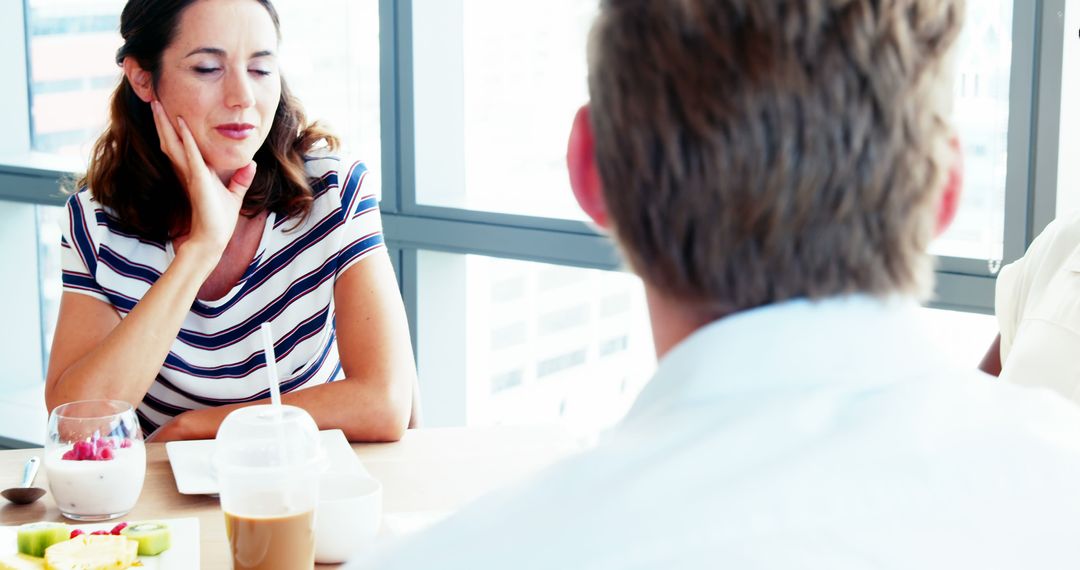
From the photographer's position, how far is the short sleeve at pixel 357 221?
6.37 ft

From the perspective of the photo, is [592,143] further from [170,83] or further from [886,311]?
[170,83]

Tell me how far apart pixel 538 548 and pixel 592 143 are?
229mm

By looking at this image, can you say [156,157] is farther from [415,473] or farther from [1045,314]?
[1045,314]

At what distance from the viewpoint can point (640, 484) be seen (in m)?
0.49

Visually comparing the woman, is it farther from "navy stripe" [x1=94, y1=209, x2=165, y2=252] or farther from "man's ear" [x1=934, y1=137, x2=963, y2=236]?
"man's ear" [x1=934, y1=137, x2=963, y2=236]

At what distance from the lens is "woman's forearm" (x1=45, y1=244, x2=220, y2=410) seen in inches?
69.3

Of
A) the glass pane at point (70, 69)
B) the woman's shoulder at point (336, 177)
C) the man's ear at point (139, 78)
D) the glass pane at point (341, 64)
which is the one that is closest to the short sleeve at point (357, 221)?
the woman's shoulder at point (336, 177)

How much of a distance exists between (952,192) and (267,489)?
28.1 inches

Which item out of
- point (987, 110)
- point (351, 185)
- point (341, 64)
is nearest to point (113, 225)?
point (351, 185)

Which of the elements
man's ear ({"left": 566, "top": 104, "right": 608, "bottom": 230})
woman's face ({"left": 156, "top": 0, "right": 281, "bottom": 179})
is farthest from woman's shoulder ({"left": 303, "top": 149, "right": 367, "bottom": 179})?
man's ear ({"left": 566, "top": 104, "right": 608, "bottom": 230})

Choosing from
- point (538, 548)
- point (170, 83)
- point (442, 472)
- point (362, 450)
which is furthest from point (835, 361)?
point (170, 83)

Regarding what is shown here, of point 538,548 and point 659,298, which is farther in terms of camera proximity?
point 659,298

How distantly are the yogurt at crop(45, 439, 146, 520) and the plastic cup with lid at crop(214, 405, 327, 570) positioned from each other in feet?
0.83

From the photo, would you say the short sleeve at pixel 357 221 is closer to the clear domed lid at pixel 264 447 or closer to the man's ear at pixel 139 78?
the man's ear at pixel 139 78
